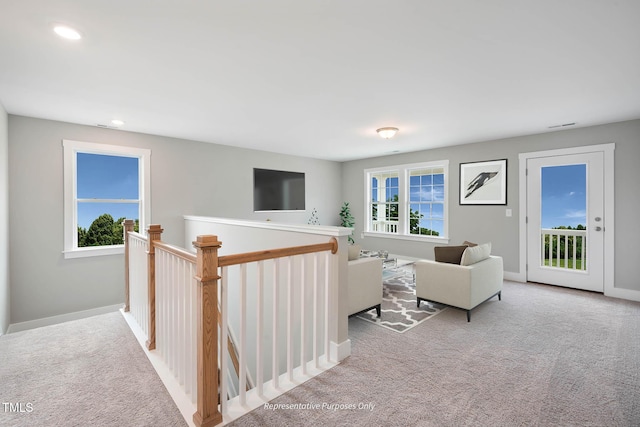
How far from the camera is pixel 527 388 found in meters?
2.06

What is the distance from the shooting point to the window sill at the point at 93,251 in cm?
404

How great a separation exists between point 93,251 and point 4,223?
99 cm

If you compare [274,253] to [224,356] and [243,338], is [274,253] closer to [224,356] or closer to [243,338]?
[243,338]

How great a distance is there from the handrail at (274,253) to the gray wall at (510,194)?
3.66 metres

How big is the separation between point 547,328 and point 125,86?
4855 mm

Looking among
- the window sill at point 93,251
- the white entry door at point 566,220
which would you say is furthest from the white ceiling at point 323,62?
the window sill at point 93,251

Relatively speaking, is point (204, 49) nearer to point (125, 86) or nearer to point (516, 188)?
point (125, 86)

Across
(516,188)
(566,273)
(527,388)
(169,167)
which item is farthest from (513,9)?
(169,167)

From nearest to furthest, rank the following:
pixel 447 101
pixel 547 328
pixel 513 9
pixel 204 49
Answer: pixel 513 9 < pixel 204 49 < pixel 547 328 < pixel 447 101

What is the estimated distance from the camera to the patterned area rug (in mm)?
3225

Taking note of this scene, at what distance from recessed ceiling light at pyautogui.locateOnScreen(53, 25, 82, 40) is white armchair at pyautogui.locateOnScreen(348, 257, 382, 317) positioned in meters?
2.80

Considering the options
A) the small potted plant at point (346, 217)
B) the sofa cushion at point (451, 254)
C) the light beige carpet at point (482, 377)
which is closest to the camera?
the light beige carpet at point (482, 377)

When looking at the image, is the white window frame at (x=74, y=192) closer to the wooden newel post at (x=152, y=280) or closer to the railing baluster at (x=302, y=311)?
the wooden newel post at (x=152, y=280)

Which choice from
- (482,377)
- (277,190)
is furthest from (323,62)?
(277,190)
